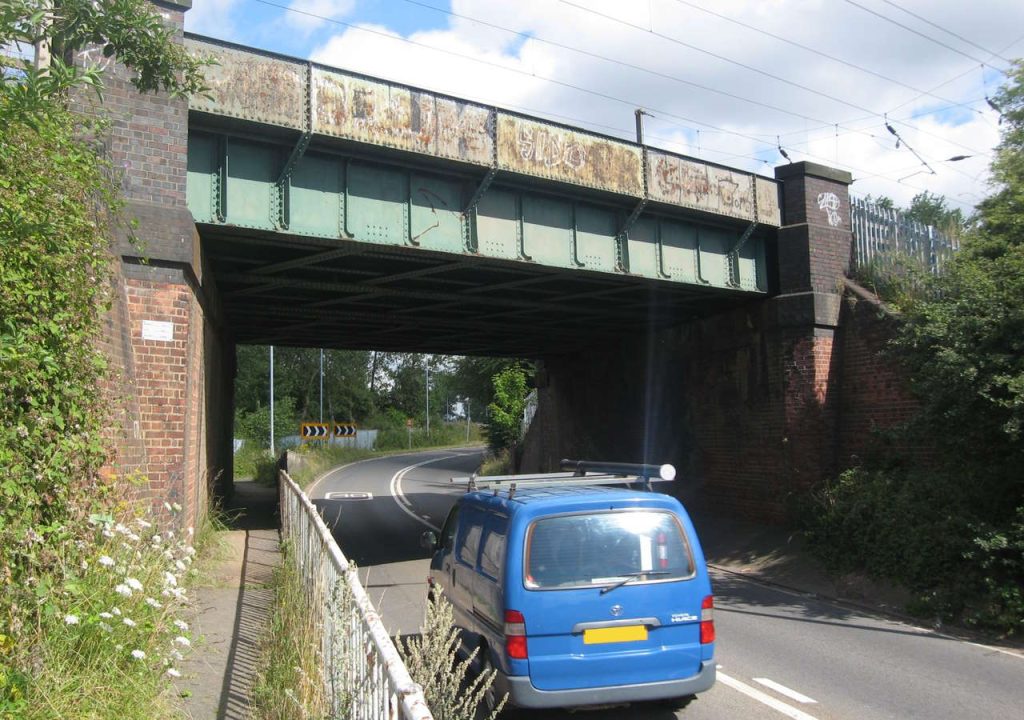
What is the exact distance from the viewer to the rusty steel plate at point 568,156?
12539mm

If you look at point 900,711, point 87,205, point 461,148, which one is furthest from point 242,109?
point 900,711

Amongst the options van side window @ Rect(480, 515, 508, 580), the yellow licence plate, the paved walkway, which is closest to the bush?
the yellow licence plate

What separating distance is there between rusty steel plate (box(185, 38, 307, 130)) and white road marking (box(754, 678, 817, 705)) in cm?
867

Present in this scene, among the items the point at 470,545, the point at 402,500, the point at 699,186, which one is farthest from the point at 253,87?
the point at 402,500

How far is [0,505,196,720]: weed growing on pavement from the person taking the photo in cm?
409

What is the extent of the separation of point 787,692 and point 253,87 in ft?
30.8

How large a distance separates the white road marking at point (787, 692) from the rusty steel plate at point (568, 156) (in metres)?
8.21

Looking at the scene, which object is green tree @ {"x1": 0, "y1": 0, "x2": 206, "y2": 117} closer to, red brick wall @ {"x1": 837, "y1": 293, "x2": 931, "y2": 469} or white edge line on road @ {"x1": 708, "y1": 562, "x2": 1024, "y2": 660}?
white edge line on road @ {"x1": 708, "y1": 562, "x2": 1024, "y2": 660}

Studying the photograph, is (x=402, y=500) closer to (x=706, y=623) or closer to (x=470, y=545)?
(x=470, y=545)

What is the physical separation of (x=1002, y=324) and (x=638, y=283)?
6405mm

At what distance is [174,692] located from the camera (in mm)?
5203

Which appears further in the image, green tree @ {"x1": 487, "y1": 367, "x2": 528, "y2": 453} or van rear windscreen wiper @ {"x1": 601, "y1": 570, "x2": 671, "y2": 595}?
green tree @ {"x1": 487, "y1": 367, "x2": 528, "y2": 453}

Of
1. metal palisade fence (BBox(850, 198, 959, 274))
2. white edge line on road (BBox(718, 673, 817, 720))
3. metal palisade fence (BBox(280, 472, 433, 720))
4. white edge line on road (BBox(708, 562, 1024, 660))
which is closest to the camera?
metal palisade fence (BBox(280, 472, 433, 720))

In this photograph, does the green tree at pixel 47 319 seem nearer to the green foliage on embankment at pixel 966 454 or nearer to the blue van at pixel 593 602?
the blue van at pixel 593 602
